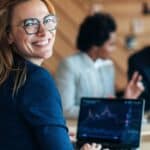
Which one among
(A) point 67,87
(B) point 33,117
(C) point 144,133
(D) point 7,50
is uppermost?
(D) point 7,50

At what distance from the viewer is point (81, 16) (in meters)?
4.47

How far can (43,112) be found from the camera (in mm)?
1420

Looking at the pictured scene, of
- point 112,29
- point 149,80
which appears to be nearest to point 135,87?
point 149,80

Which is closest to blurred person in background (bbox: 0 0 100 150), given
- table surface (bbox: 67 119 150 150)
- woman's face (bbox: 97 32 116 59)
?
table surface (bbox: 67 119 150 150)

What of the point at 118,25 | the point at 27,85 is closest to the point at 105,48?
the point at 118,25

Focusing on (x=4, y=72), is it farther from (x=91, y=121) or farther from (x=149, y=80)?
(x=149, y=80)

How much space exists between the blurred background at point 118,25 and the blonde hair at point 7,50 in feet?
9.30

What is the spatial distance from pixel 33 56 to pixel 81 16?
2931 mm

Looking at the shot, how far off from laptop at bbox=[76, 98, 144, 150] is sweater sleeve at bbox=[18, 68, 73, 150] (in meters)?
0.55

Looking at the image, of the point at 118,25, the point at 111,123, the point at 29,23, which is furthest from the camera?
the point at 118,25

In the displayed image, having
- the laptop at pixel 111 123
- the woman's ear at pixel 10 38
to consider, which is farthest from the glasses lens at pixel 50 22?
the laptop at pixel 111 123

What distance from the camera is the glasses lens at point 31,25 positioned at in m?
1.53

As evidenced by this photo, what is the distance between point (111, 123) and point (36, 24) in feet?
2.05

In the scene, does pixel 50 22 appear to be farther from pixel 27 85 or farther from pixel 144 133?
pixel 144 133
